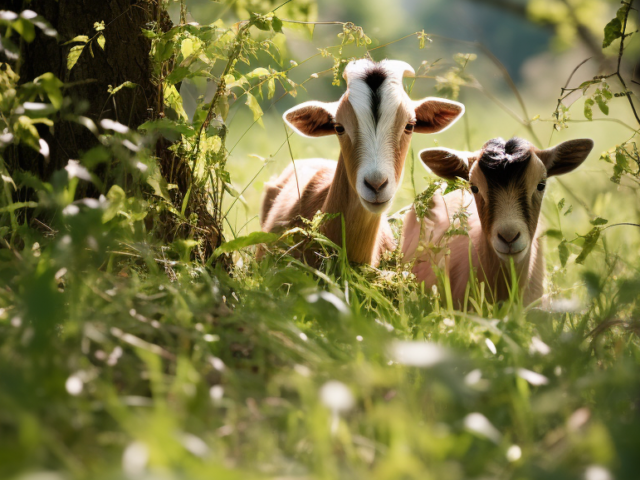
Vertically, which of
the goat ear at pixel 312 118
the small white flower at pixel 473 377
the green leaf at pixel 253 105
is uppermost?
the goat ear at pixel 312 118

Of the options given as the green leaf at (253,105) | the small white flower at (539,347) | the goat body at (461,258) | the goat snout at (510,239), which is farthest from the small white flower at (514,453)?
the green leaf at (253,105)

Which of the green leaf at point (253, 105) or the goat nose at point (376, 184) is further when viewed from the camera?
the goat nose at point (376, 184)

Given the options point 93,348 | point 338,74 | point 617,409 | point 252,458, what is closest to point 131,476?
point 252,458

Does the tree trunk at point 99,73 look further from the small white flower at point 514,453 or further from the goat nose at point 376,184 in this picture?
the small white flower at point 514,453

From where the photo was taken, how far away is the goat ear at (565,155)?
4.16 metres

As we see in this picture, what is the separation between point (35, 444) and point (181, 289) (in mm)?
1215

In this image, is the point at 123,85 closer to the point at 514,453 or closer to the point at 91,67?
the point at 91,67

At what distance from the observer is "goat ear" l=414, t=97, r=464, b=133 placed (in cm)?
432

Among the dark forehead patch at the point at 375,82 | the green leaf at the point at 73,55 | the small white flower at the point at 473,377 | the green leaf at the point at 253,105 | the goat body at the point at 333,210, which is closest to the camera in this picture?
the small white flower at the point at 473,377

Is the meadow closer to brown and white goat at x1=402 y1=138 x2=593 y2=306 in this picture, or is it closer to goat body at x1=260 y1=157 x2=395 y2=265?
brown and white goat at x1=402 y1=138 x2=593 y2=306

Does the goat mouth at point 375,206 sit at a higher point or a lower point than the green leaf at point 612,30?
lower

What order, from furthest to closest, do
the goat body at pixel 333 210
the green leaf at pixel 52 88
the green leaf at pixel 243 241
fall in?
the goat body at pixel 333 210 → the green leaf at pixel 243 241 → the green leaf at pixel 52 88

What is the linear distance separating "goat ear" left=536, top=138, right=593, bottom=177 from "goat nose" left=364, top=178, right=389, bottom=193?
3.67 feet

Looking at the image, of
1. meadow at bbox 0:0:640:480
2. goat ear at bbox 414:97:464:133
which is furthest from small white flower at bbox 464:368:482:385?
goat ear at bbox 414:97:464:133
